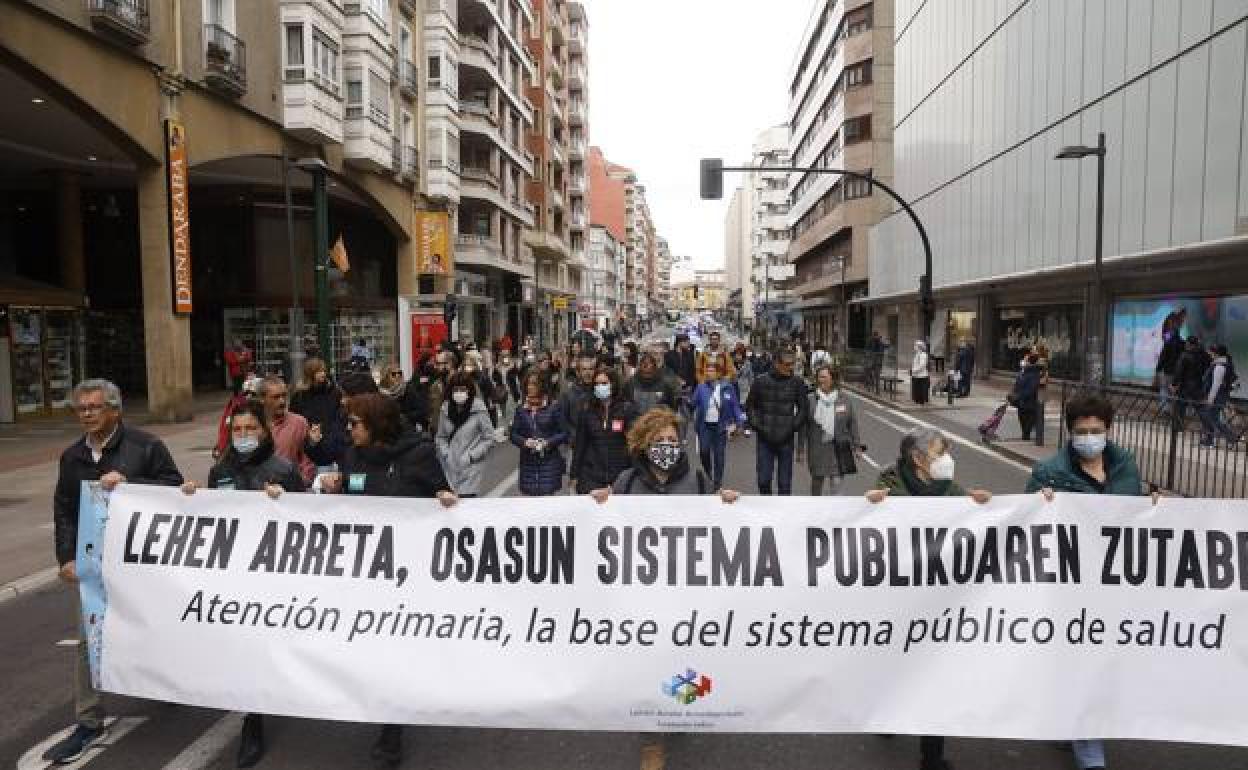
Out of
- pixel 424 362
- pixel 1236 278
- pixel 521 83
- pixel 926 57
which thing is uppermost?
pixel 521 83

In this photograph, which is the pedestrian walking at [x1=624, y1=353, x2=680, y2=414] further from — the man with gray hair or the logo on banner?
the logo on banner

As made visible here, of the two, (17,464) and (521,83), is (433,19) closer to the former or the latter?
(521,83)

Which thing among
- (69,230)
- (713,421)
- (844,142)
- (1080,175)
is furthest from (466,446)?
(844,142)

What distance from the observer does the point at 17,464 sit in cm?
1369

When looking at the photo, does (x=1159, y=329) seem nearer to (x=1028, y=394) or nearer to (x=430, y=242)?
(x=1028, y=394)

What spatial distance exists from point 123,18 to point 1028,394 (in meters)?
17.8

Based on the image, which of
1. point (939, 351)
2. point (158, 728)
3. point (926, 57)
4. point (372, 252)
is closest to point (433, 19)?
point (372, 252)

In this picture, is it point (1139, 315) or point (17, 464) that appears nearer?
point (17, 464)

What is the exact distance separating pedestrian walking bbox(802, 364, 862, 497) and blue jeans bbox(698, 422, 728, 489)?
1.69 metres

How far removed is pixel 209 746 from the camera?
4258 millimetres

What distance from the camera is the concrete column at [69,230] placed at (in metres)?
24.2

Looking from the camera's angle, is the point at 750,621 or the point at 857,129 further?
the point at 857,129

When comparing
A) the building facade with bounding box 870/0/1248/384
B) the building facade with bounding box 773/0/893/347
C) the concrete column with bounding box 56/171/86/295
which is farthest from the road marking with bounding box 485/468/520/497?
the building facade with bounding box 773/0/893/347

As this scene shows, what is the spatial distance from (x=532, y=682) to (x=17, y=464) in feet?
43.8
